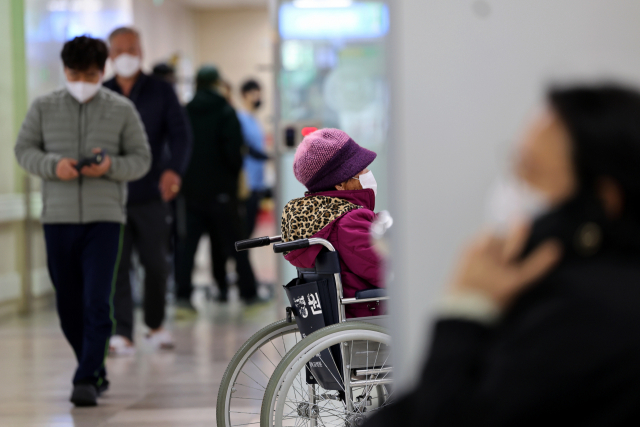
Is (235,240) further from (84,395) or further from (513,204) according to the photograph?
(513,204)

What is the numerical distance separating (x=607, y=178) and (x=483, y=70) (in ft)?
1.19

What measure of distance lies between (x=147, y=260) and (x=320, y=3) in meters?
1.70

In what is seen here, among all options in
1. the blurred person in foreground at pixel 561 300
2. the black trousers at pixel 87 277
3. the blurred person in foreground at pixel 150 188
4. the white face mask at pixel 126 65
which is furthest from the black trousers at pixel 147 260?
the blurred person in foreground at pixel 561 300

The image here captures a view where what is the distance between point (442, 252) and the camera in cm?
119

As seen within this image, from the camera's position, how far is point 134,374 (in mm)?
3842

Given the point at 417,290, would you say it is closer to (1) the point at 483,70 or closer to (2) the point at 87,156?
(1) the point at 483,70

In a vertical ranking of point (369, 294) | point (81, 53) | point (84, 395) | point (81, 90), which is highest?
point (81, 53)

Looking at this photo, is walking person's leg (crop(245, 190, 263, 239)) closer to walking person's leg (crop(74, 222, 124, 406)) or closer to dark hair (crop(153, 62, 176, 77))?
dark hair (crop(153, 62, 176, 77))

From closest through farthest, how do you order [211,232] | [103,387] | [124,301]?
[103,387] < [124,301] < [211,232]

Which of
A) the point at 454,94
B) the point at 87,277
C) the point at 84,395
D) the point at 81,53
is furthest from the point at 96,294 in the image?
the point at 454,94

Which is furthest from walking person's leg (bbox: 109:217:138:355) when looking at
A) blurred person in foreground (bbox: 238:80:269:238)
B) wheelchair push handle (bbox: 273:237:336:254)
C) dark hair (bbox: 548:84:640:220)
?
dark hair (bbox: 548:84:640:220)

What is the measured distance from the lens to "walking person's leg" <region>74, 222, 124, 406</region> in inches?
124

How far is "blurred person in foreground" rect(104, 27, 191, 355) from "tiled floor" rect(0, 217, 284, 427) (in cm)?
22

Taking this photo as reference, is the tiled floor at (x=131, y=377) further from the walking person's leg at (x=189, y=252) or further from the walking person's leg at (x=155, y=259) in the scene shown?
the walking person's leg at (x=189, y=252)
